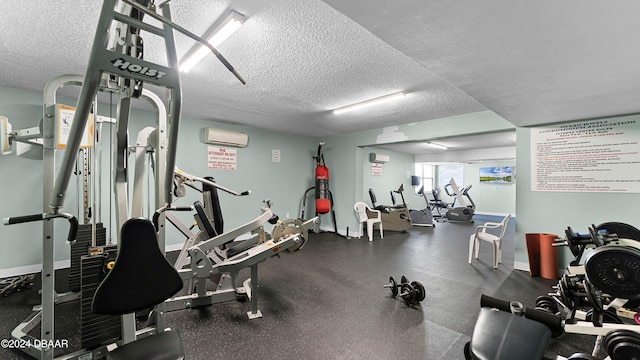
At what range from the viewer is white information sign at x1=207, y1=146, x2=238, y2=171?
190 inches

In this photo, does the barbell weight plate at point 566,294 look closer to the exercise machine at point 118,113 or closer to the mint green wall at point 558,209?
the mint green wall at point 558,209

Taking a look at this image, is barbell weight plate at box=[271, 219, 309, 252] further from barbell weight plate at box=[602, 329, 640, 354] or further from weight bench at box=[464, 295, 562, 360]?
→ barbell weight plate at box=[602, 329, 640, 354]

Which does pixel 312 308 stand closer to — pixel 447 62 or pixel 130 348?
pixel 130 348

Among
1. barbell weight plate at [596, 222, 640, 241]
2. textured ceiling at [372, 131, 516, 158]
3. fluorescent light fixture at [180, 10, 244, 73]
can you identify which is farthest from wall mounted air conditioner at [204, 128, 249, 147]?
barbell weight plate at [596, 222, 640, 241]

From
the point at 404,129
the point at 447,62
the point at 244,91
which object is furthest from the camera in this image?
the point at 404,129

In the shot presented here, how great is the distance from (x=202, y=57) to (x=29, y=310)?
2.80 metres

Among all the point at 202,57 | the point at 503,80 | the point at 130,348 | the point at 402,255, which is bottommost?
the point at 402,255

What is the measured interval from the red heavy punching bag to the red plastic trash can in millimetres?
3546

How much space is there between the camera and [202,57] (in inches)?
91.0

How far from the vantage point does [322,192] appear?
5.76 meters

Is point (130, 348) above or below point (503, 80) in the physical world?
below

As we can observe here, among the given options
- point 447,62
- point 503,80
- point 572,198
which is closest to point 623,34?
point 503,80

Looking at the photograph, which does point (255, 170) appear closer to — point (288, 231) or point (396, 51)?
point (288, 231)

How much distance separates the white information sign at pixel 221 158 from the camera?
483cm
